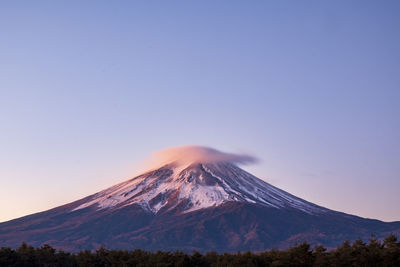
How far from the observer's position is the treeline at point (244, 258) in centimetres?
6844

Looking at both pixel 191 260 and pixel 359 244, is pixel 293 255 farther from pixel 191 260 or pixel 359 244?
pixel 191 260

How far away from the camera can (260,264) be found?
76875mm

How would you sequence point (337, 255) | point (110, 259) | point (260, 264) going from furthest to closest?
point (110, 259), point (260, 264), point (337, 255)

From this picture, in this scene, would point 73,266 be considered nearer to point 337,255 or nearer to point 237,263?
point 237,263

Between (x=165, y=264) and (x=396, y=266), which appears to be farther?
(x=165, y=264)

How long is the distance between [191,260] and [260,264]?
866cm

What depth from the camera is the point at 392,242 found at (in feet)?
227

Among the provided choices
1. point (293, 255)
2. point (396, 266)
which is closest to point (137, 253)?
point (293, 255)

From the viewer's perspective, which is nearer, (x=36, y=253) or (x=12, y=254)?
(x=12, y=254)

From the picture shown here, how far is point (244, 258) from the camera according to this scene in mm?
76188

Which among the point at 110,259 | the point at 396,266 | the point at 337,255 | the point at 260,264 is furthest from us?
the point at 110,259

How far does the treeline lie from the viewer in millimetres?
68438

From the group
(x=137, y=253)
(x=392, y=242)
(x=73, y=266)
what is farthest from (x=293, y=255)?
(x=73, y=266)

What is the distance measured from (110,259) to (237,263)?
17.7 metres
